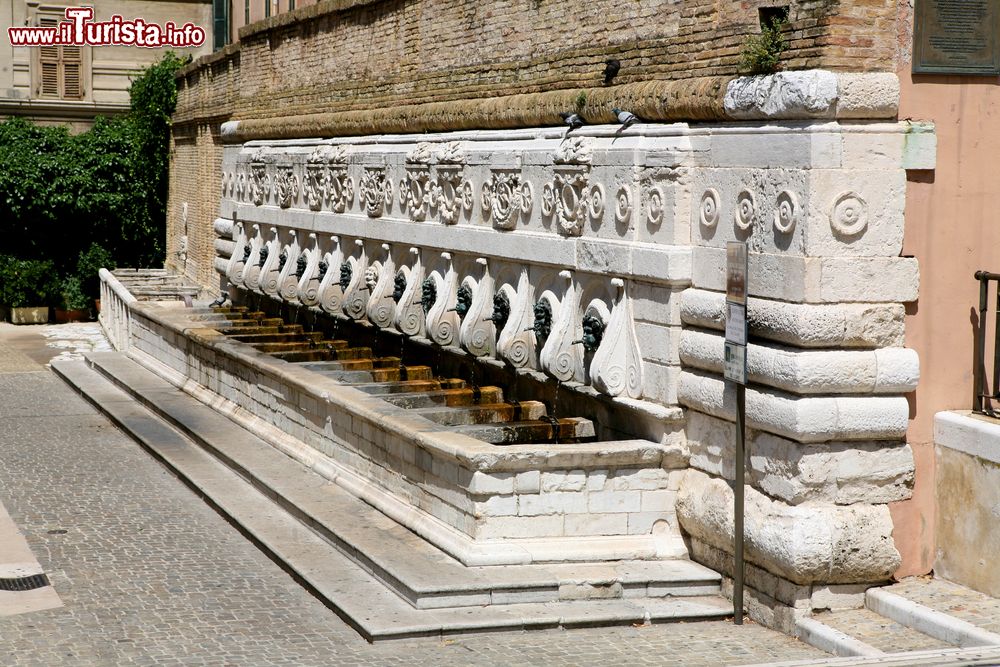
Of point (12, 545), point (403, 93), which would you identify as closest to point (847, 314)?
point (12, 545)

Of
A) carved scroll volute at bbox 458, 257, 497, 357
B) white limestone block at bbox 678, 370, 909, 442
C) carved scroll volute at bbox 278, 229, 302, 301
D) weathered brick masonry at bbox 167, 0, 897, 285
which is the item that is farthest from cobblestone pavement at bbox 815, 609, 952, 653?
carved scroll volute at bbox 278, 229, 302, 301

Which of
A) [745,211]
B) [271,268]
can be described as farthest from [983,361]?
[271,268]

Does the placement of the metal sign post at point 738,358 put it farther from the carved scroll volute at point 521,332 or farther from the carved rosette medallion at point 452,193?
the carved rosette medallion at point 452,193

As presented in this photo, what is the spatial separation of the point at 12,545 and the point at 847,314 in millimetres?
5963

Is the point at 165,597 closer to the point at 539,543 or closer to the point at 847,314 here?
the point at 539,543

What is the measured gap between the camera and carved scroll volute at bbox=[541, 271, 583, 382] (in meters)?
10.7

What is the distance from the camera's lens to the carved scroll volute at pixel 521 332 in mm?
11562

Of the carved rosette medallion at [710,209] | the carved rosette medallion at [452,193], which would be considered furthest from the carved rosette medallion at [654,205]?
the carved rosette medallion at [452,193]

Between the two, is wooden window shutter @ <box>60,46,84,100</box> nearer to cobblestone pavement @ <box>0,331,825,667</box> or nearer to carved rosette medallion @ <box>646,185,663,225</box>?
cobblestone pavement @ <box>0,331,825,667</box>

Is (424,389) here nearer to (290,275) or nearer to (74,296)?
(290,275)

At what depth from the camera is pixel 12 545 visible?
10523 millimetres

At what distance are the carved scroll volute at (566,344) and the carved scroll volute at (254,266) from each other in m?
8.40

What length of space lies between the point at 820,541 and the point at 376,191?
24.7 ft

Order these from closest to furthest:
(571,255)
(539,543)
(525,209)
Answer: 1. (539,543)
2. (571,255)
3. (525,209)
